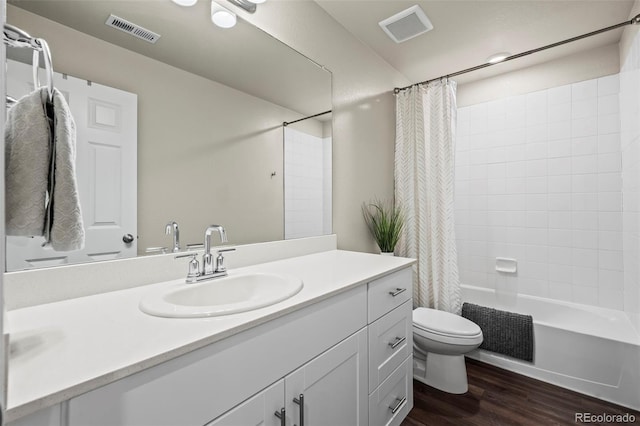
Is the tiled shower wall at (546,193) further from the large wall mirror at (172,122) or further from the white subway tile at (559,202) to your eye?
the large wall mirror at (172,122)

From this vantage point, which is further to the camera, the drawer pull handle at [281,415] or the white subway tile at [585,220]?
the white subway tile at [585,220]

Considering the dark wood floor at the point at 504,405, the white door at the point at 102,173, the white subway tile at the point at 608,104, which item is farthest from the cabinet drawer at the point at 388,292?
the white subway tile at the point at 608,104

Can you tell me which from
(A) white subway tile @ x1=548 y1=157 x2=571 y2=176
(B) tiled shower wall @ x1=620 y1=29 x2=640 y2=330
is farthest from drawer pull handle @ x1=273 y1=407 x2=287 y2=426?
(A) white subway tile @ x1=548 y1=157 x2=571 y2=176

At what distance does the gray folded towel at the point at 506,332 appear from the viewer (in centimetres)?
204

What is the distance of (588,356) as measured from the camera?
1831mm

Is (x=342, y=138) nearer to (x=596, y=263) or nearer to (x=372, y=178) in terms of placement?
(x=372, y=178)

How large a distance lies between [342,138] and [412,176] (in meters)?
0.75

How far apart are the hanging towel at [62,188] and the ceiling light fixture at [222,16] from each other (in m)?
0.93

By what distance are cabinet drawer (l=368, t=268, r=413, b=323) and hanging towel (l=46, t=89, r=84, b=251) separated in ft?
3.25

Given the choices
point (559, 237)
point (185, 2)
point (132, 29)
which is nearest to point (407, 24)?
point (185, 2)

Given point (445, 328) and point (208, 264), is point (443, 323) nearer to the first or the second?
point (445, 328)

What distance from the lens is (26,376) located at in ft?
1.64

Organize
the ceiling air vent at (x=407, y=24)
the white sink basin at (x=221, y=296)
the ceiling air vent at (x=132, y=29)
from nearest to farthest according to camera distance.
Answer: the white sink basin at (x=221, y=296) → the ceiling air vent at (x=132, y=29) → the ceiling air vent at (x=407, y=24)

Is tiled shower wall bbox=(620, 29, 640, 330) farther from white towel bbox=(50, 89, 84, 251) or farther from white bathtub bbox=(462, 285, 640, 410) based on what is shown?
white towel bbox=(50, 89, 84, 251)
